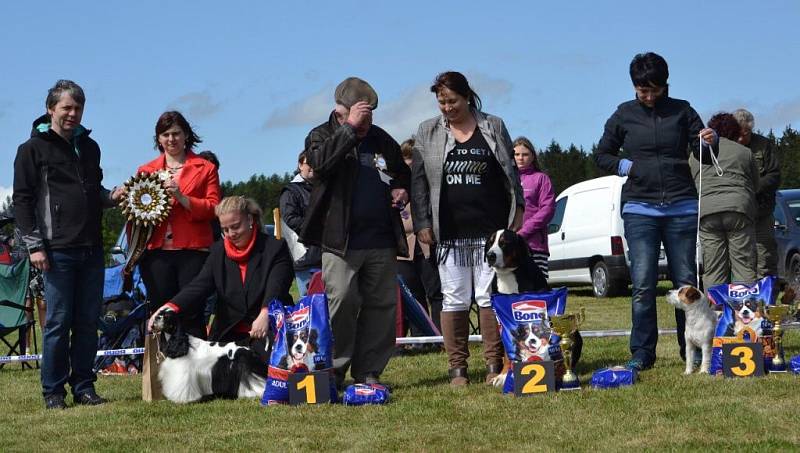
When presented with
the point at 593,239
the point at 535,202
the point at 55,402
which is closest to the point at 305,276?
the point at 535,202

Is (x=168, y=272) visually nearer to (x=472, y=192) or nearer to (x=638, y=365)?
(x=472, y=192)

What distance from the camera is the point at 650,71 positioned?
20.2 feet

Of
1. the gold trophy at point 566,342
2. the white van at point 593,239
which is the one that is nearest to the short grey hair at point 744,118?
the gold trophy at point 566,342

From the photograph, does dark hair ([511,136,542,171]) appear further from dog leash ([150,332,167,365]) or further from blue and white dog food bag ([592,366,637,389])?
dog leash ([150,332,167,365])

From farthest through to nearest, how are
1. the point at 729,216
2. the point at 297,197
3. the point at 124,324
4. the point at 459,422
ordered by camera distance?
the point at 124,324 < the point at 297,197 < the point at 729,216 < the point at 459,422

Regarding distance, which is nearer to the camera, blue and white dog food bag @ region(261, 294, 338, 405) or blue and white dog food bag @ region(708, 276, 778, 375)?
blue and white dog food bag @ region(261, 294, 338, 405)

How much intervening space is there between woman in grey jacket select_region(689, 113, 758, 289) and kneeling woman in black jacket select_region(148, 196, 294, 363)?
117 inches

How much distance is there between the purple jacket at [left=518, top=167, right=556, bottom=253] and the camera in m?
7.42

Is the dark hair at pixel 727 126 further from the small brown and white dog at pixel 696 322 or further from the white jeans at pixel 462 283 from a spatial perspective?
the white jeans at pixel 462 283

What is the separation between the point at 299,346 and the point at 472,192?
1.29 m

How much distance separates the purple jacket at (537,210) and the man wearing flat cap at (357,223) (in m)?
1.50

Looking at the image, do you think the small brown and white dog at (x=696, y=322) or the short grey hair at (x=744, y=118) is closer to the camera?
the small brown and white dog at (x=696, y=322)

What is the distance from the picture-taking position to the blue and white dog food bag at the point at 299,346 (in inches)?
225

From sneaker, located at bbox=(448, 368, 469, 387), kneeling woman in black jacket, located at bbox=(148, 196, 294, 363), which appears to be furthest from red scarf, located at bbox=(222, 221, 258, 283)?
sneaker, located at bbox=(448, 368, 469, 387)
